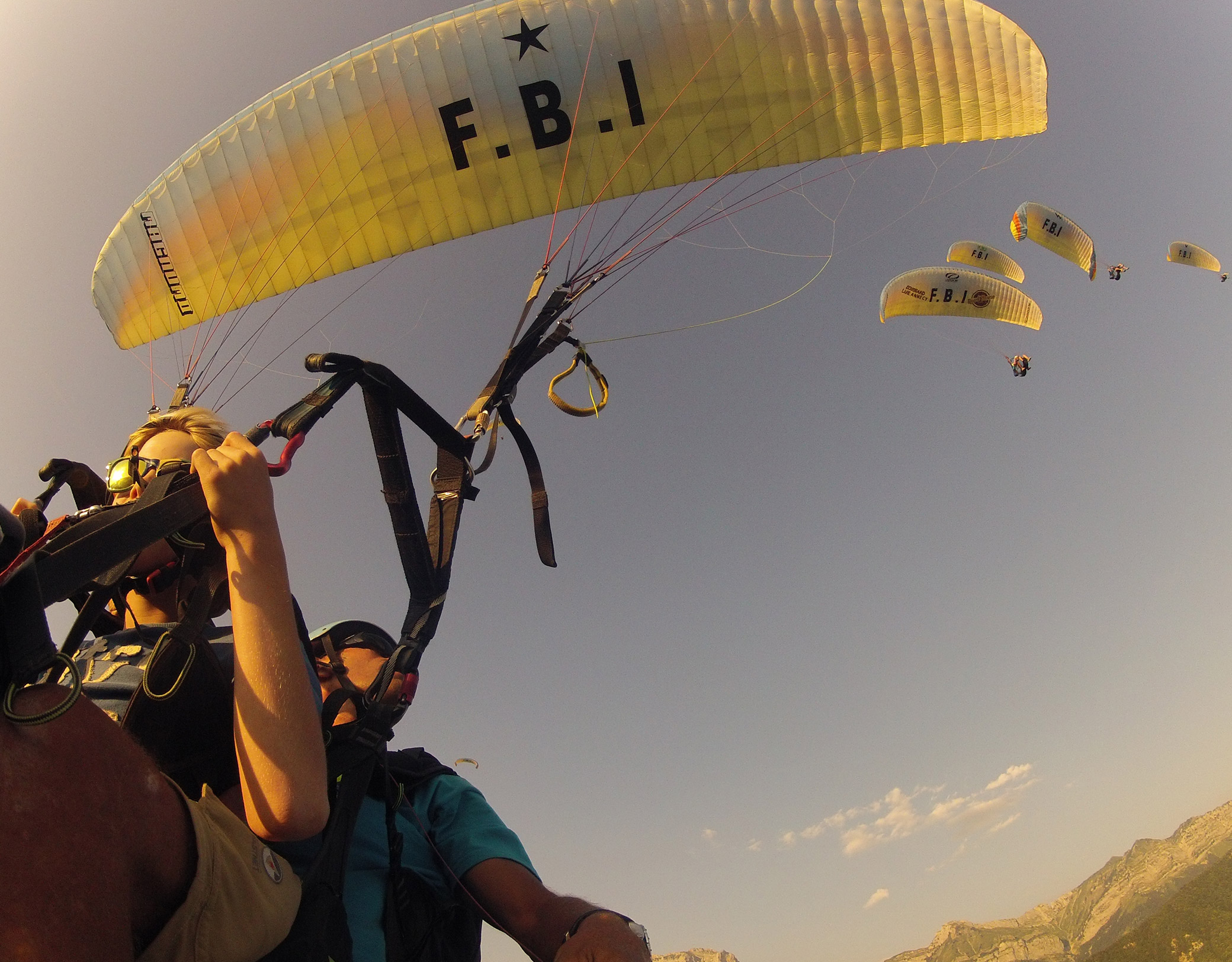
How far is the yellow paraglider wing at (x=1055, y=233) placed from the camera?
72.9 ft

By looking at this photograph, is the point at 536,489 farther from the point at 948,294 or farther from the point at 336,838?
the point at 948,294

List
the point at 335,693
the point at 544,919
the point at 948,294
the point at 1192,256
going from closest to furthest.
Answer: the point at 544,919, the point at 335,693, the point at 948,294, the point at 1192,256

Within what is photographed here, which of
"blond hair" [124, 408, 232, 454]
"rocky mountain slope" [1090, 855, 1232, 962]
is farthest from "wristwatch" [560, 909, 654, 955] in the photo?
"rocky mountain slope" [1090, 855, 1232, 962]

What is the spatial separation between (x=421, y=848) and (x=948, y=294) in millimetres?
24144

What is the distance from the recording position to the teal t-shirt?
2.14 meters

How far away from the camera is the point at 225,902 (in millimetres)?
1326

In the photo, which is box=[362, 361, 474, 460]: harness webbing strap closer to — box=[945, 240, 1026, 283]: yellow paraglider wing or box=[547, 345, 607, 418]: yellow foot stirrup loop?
box=[547, 345, 607, 418]: yellow foot stirrup loop

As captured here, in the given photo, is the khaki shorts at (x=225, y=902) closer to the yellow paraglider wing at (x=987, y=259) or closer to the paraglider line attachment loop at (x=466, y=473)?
the paraglider line attachment loop at (x=466, y=473)

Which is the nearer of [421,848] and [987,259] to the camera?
[421,848]

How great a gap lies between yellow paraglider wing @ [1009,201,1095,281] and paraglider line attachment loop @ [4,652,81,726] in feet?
89.4

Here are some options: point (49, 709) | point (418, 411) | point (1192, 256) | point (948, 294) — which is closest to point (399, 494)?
point (418, 411)

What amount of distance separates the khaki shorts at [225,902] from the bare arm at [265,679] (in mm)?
94

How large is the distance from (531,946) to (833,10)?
10327 mm

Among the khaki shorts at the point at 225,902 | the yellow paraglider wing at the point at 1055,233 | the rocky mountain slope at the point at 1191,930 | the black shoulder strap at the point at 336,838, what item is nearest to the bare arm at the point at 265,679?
the khaki shorts at the point at 225,902
